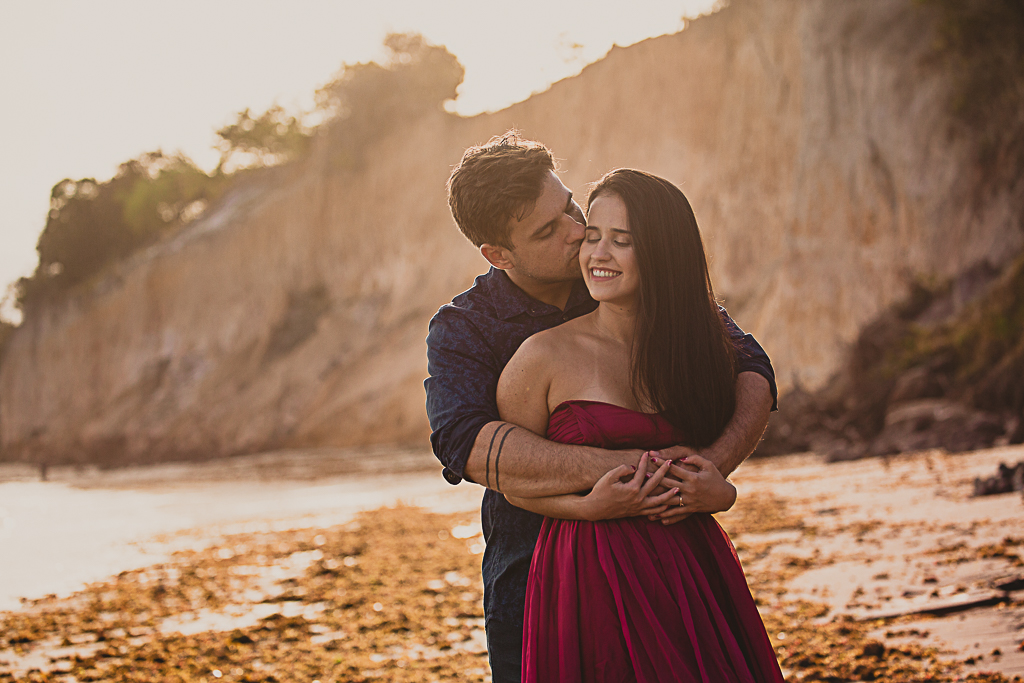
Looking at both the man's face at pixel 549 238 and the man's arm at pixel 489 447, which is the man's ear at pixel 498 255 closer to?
the man's face at pixel 549 238

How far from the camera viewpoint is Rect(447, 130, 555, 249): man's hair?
2471mm

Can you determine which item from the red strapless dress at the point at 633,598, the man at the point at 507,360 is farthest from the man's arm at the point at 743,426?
the red strapless dress at the point at 633,598

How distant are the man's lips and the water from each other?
689 cm

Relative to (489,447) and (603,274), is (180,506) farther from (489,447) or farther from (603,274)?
(603,274)

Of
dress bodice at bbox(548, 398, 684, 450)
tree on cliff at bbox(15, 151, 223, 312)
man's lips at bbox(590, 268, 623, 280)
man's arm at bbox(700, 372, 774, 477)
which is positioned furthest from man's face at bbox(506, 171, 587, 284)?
tree on cliff at bbox(15, 151, 223, 312)

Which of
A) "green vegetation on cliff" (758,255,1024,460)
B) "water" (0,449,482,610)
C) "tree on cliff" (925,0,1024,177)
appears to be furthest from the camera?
"tree on cliff" (925,0,1024,177)

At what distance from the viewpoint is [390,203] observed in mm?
32531

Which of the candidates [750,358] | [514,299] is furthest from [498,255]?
[750,358]

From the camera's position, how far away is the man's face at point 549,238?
251 cm

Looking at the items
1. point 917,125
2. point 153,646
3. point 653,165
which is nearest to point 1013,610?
point 153,646

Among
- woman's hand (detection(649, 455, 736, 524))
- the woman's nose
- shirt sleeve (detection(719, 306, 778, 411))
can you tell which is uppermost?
the woman's nose

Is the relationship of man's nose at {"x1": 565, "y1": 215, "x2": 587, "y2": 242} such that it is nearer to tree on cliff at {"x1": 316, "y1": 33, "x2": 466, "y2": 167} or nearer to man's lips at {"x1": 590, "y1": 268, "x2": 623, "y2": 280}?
man's lips at {"x1": 590, "y1": 268, "x2": 623, "y2": 280}

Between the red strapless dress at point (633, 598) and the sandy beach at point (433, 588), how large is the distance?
183 cm

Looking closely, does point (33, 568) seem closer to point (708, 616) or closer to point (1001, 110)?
point (708, 616)
